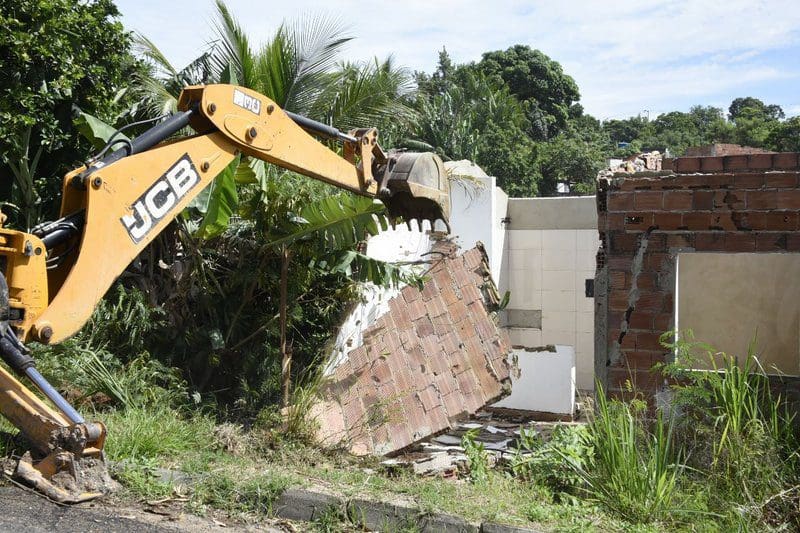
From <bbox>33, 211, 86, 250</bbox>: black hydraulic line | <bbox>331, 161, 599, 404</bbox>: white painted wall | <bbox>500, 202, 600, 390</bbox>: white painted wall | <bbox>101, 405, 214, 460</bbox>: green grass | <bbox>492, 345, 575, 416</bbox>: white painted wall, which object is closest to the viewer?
<bbox>33, 211, 86, 250</bbox>: black hydraulic line

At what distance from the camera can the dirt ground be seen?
421 cm

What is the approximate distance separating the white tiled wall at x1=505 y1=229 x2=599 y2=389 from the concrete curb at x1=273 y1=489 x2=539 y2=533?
11792 mm

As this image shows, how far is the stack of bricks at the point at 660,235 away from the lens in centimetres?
589

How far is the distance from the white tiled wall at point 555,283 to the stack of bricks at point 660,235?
32.2 feet

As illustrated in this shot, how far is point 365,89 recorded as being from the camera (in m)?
10.8

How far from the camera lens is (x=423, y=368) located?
8.60m

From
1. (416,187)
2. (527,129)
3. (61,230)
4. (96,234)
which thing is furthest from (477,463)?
(527,129)

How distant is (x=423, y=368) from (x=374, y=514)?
398 centimetres

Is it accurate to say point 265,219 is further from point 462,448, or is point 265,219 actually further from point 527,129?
point 527,129

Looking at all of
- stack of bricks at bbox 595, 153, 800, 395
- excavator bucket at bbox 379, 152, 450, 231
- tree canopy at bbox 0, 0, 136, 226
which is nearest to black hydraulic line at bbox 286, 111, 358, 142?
excavator bucket at bbox 379, 152, 450, 231

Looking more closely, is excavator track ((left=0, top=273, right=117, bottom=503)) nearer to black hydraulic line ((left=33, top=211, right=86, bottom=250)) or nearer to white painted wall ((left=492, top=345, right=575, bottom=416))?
black hydraulic line ((left=33, top=211, right=86, bottom=250))

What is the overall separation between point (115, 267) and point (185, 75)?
6.72 meters

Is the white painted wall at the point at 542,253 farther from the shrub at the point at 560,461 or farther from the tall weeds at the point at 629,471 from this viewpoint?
the tall weeds at the point at 629,471

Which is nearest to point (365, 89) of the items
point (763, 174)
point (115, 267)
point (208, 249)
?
point (208, 249)
